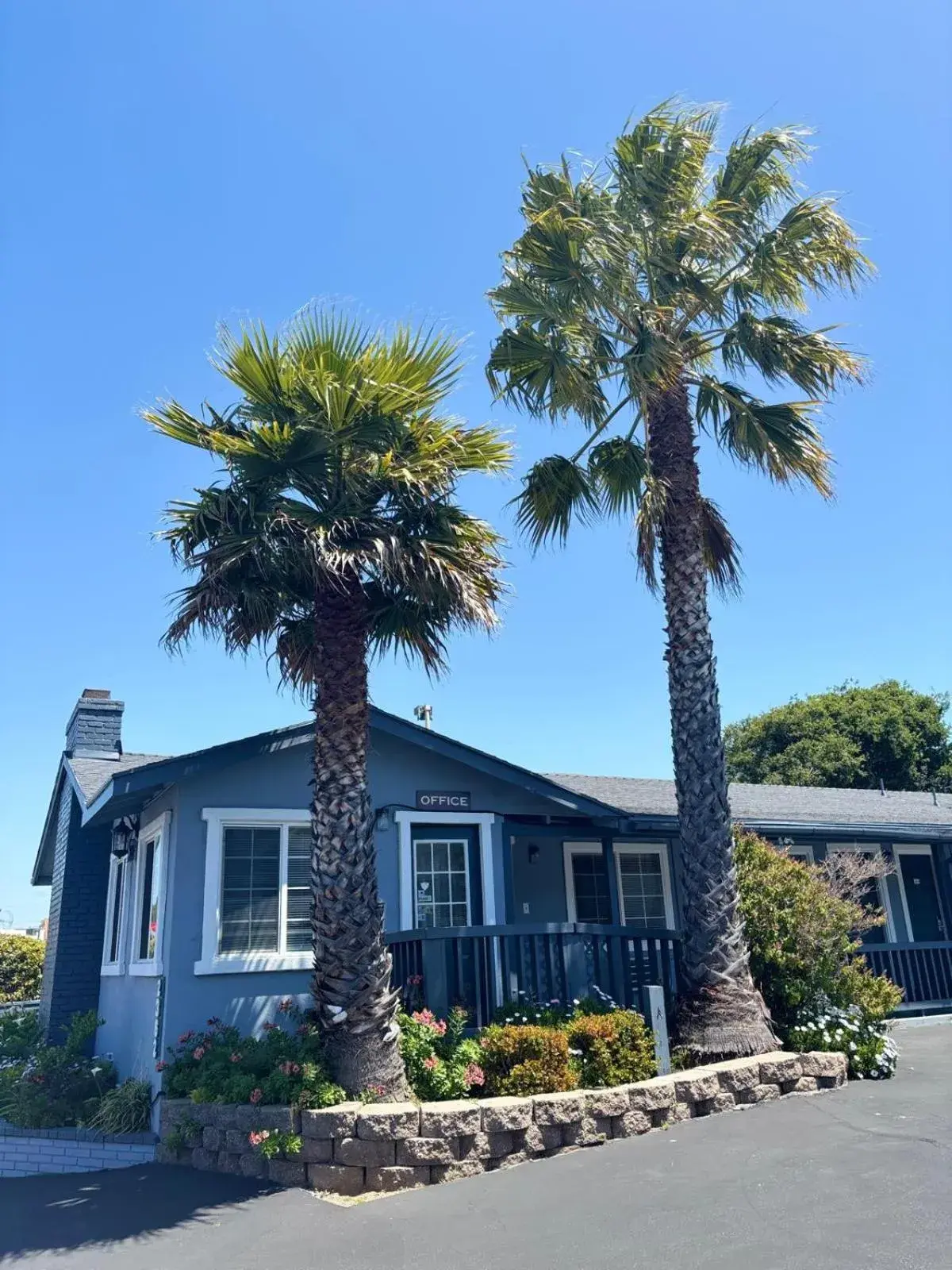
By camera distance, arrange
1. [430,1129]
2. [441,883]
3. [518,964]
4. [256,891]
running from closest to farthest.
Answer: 1. [430,1129]
2. [518,964]
3. [256,891]
4. [441,883]

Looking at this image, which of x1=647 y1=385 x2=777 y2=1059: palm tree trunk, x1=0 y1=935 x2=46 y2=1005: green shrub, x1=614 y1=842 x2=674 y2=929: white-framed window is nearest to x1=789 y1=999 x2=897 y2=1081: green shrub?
x1=647 y1=385 x2=777 y2=1059: palm tree trunk

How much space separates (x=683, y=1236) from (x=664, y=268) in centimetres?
919

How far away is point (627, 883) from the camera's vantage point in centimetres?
1459

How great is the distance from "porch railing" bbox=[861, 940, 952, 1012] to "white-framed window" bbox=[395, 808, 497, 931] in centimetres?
556

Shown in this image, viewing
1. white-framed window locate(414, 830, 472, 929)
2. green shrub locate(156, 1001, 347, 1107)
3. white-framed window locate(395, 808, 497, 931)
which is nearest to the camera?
green shrub locate(156, 1001, 347, 1107)

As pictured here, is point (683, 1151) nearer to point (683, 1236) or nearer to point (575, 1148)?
point (575, 1148)

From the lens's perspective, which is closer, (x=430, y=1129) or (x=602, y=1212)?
(x=602, y=1212)

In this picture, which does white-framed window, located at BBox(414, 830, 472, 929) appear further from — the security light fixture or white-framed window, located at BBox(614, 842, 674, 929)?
white-framed window, located at BBox(614, 842, 674, 929)

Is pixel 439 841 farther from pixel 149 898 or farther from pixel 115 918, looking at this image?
pixel 115 918

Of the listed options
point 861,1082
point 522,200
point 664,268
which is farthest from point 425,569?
point 861,1082

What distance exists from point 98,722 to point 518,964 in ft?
24.4

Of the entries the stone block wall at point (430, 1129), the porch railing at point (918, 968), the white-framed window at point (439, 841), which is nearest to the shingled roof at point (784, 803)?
the porch railing at point (918, 968)

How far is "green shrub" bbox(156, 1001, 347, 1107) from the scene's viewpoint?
23.8ft

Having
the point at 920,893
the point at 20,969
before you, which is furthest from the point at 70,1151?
the point at 20,969
